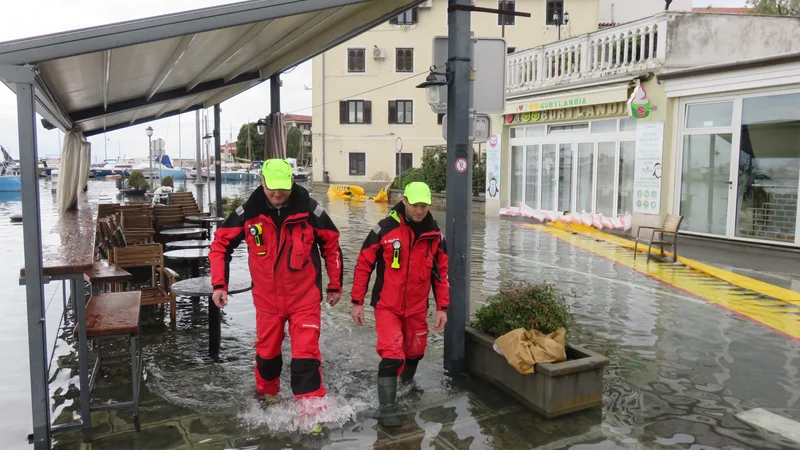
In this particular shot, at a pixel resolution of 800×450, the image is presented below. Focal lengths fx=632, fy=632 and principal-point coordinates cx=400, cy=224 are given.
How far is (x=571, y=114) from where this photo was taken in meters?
17.2

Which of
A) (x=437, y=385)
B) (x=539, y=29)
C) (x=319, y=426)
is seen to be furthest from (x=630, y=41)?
(x=539, y=29)

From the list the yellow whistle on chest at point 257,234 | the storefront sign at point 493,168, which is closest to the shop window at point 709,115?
the storefront sign at point 493,168

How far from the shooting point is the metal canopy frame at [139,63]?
394cm

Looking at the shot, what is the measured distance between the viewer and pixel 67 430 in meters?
4.38

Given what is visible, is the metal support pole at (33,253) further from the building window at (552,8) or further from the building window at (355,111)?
the building window at (552,8)

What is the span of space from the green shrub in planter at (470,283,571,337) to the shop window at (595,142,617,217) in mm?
11841

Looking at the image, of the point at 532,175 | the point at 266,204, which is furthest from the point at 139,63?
the point at 532,175

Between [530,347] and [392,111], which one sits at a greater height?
[392,111]

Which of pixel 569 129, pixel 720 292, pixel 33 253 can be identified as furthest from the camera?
pixel 569 129

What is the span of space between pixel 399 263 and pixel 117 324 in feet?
6.72

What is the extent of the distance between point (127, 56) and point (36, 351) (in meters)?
3.12

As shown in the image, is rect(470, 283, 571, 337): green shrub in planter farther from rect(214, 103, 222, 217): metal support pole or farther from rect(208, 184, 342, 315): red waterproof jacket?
rect(214, 103, 222, 217): metal support pole

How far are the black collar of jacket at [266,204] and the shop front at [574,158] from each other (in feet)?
40.2

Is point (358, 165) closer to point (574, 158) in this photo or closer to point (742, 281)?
point (574, 158)
